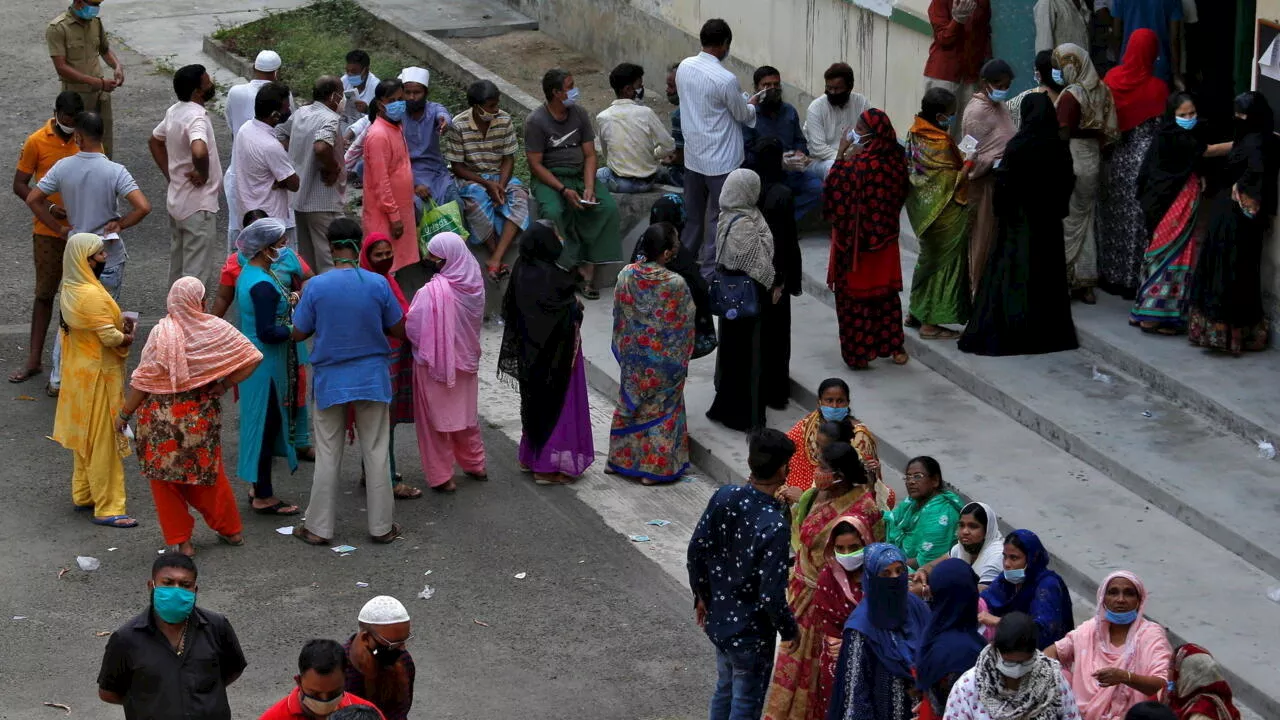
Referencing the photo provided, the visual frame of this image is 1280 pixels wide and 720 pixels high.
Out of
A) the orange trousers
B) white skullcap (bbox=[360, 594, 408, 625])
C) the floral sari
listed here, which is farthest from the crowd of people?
the orange trousers

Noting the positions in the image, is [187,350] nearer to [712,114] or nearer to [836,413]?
[836,413]

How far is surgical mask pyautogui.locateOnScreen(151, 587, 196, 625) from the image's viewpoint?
6.62 meters

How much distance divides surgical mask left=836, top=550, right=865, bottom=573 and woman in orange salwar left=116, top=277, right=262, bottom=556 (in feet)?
11.2

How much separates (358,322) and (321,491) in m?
0.92

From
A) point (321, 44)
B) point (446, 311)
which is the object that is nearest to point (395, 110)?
point (446, 311)

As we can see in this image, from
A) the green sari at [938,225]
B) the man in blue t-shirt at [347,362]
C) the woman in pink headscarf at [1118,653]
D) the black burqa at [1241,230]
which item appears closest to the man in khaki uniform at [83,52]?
the man in blue t-shirt at [347,362]

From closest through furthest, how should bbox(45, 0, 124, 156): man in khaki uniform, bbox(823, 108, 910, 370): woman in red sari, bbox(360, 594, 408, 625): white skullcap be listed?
1. bbox(360, 594, 408, 625): white skullcap
2. bbox(823, 108, 910, 370): woman in red sari
3. bbox(45, 0, 124, 156): man in khaki uniform

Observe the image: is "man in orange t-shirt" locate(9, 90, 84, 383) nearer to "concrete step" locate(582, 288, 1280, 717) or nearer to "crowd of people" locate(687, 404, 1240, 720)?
"concrete step" locate(582, 288, 1280, 717)

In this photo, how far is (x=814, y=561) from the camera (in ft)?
25.5

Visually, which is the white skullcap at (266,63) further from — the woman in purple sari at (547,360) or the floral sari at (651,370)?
the floral sari at (651,370)

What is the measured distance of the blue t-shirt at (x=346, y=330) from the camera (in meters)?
9.38

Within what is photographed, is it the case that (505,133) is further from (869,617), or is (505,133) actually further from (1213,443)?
(869,617)

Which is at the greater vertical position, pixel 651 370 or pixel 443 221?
pixel 443 221

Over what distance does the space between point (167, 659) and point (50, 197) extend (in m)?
5.87
